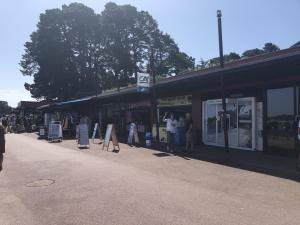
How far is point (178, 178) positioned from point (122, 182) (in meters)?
1.52

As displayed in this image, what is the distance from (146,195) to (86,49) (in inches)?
1818

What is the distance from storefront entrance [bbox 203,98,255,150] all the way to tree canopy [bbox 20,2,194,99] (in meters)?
30.9

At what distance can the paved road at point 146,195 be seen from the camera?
6566 mm

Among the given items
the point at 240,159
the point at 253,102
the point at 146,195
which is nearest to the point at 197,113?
the point at 253,102

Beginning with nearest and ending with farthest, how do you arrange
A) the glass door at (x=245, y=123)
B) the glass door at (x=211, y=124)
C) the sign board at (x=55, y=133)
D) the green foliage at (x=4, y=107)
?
the glass door at (x=245, y=123)
the glass door at (x=211, y=124)
the sign board at (x=55, y=133)
the green foliage at (x=4, y=107)

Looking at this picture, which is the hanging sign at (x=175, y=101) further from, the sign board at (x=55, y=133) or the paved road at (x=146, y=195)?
the paved road at (x=146, y=195)

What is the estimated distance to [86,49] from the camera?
52.4m

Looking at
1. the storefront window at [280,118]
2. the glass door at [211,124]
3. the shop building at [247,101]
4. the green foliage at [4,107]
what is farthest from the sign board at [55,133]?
the green foliage at [4,107]

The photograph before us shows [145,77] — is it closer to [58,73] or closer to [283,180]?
[283,180]

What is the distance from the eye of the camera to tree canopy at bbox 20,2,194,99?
5022 cm

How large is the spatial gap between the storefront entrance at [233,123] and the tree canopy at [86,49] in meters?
30.9

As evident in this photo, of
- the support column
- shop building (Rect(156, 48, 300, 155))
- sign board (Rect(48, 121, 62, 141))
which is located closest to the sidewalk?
shop building (Rect(156, 48, 300, 155))

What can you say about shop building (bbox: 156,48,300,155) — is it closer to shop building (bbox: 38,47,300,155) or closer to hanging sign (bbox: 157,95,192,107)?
shop building (bbox: 38,47,300,155)

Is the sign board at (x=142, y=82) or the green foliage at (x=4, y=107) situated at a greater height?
the green foliage at (x=4, y=107)
